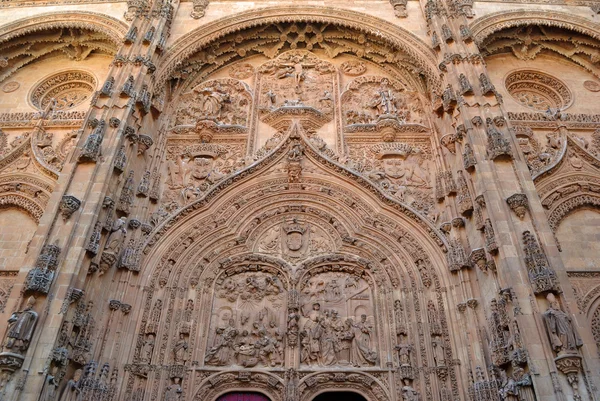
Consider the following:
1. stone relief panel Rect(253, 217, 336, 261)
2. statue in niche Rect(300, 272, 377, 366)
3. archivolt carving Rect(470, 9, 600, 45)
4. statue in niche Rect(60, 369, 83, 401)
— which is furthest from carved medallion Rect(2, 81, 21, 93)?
archivolt carving Rect(470, 9, 600, 45)

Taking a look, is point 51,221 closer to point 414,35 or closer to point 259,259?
point 259,259

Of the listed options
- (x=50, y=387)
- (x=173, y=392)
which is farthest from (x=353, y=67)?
(x=50, y=387)

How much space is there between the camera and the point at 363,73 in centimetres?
1528

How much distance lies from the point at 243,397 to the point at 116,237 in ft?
13.4

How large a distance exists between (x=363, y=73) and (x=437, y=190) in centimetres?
498

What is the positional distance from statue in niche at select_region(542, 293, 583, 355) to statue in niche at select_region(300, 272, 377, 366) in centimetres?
345

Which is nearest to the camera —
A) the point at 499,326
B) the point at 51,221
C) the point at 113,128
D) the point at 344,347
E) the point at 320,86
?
the point at 499,326

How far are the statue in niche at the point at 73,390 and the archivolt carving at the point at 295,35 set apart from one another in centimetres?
833

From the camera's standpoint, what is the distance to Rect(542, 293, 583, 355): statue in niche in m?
7.89

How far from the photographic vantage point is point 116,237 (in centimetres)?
1066

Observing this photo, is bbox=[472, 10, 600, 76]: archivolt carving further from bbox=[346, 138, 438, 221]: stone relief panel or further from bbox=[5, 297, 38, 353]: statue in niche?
bbox=[5, 297, 38, 353]: statue in niche

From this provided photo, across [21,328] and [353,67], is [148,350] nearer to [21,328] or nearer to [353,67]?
[21,328]

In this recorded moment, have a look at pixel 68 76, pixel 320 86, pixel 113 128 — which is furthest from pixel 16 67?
pixel 320 86

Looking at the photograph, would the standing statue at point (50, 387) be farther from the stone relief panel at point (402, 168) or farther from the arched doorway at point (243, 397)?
the stone relief panel at point (402, 168)
